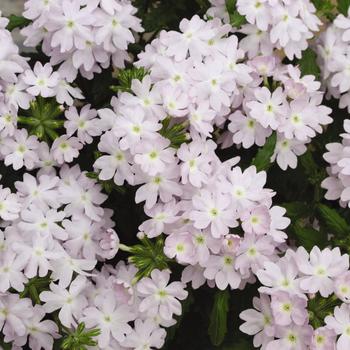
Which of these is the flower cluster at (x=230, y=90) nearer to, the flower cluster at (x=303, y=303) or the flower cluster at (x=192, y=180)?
the flower cluster at (x=192, y=180)

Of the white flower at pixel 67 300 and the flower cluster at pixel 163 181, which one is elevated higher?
the flower cluster at pixel 163 181

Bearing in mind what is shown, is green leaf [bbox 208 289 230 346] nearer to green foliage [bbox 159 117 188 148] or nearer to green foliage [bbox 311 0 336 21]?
green foliage [bbox 159 117 188 148]

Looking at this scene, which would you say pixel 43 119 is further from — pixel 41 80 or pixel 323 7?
pixel 323 7

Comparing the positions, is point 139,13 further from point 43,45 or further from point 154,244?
point 154,244

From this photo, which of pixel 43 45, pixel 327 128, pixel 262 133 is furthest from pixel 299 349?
pixel 43 45

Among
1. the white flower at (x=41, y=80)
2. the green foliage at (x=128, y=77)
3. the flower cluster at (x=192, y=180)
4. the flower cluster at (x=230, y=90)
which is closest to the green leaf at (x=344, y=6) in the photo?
the flower cluster at (x=230, y=90)
